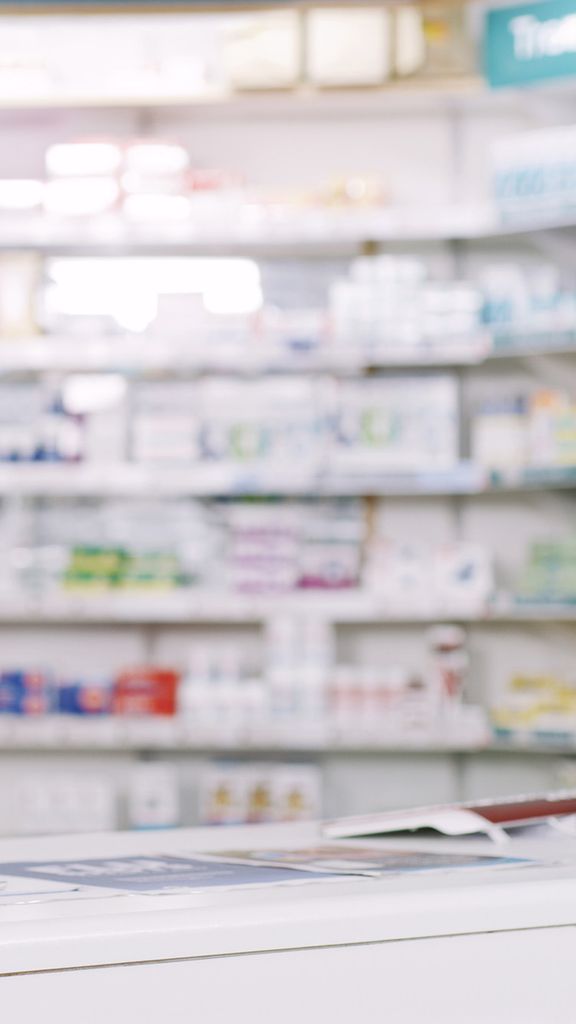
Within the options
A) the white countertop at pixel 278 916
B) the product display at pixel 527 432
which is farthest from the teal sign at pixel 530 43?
the white countertop at pixel 278 916

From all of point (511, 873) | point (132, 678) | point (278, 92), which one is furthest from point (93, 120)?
point (511, 873)

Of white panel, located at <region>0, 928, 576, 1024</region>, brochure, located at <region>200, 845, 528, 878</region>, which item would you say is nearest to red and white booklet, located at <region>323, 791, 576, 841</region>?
brochure, located at <region>200, 845, 528, 878</region>

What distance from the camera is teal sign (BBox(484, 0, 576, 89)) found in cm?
427

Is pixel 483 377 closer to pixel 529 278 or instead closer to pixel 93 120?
pixel 529 278

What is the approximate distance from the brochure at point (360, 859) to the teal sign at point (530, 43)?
12.3 ft

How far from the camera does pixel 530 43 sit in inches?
170

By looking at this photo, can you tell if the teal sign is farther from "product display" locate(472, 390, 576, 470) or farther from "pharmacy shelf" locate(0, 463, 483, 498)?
"pharmacy shelf" locate(0, 463, 483, 498)

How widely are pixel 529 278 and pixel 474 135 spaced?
697 mm

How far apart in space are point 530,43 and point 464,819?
3.73 meters

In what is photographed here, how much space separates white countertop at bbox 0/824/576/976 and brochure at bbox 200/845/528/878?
0.13 ft

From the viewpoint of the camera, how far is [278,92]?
4.40 metres

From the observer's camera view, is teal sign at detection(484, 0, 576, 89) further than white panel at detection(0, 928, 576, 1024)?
Yes

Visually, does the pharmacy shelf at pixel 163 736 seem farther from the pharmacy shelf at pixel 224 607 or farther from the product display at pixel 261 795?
the pharmacy shelf at pixel 224 607

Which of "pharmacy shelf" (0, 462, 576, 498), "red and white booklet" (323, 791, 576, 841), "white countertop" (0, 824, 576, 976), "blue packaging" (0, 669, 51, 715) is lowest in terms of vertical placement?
"white countertop" (0, 824, 576, 976)
